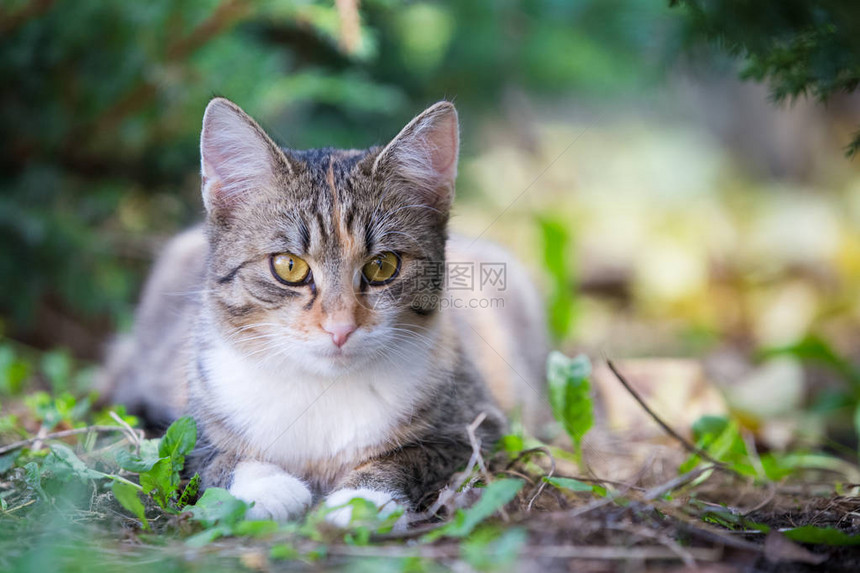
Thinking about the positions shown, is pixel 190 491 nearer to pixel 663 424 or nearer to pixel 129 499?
pixel 129 499

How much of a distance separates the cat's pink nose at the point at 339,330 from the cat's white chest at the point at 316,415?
0.21 meters

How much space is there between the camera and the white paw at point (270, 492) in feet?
6.99

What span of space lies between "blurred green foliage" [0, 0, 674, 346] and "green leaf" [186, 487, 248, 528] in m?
1.72

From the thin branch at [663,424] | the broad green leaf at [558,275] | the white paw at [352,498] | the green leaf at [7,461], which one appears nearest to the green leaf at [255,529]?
the white paw at [352,498]

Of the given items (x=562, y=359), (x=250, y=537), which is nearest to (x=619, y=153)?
(x=562, y=359)

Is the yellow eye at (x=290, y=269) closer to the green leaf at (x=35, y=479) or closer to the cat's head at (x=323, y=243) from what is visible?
the cat's head at (x=323, y=243)

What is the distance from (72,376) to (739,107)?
7.97 metres

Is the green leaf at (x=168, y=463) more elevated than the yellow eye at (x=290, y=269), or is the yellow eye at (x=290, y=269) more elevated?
the yellow eye at (x=290, y=269)

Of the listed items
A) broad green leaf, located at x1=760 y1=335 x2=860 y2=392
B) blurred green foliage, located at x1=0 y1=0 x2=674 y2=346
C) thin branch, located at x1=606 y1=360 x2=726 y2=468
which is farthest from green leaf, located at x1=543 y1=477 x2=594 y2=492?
broad green leaf, located at x1=760 y1=335 x2=860 y2=392

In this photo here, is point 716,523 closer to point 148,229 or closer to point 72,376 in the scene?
point 72,376

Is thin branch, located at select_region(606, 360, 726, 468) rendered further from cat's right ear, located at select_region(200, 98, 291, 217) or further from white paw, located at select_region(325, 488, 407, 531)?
cat's right ear, located at select_region(200, 98, 291, 217)

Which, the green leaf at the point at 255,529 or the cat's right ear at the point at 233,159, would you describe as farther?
the cat's right ear at the point at 233,159

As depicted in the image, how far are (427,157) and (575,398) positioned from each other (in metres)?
1.08

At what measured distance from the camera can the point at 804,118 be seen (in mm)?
8016
